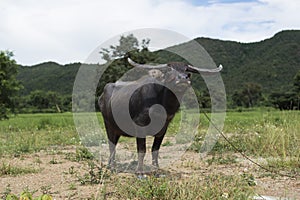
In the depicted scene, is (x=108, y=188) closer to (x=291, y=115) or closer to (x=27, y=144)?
(x=27, y=144)

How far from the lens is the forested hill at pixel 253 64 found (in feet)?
122

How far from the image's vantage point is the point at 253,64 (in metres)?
40.9

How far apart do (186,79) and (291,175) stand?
1696 mm

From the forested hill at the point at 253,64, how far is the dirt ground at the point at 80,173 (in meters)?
27.7

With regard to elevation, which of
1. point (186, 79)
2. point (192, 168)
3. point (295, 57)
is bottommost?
point (192, 168)

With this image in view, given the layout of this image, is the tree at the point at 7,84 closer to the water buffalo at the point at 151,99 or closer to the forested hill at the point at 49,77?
A: the water buffalo at the point at 151,99

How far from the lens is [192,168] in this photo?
5488mm

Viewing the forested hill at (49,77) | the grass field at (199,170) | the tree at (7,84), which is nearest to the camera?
the grass field at (199,170)

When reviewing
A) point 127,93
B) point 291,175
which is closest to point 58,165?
point 127,93

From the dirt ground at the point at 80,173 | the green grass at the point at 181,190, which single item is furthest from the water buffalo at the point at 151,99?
the green grass at the point at 181,190

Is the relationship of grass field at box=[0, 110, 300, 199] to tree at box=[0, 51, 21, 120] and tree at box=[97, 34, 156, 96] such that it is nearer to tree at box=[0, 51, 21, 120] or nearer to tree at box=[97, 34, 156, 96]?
tree at box=[97, 34, 156, 96]

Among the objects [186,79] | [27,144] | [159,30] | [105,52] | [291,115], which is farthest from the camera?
[291,115]

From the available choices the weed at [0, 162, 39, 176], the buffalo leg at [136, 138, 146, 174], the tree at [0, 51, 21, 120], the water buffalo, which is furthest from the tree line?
the weed at [0, 162, 39, 176]

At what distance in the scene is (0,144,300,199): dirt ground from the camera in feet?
13.0
